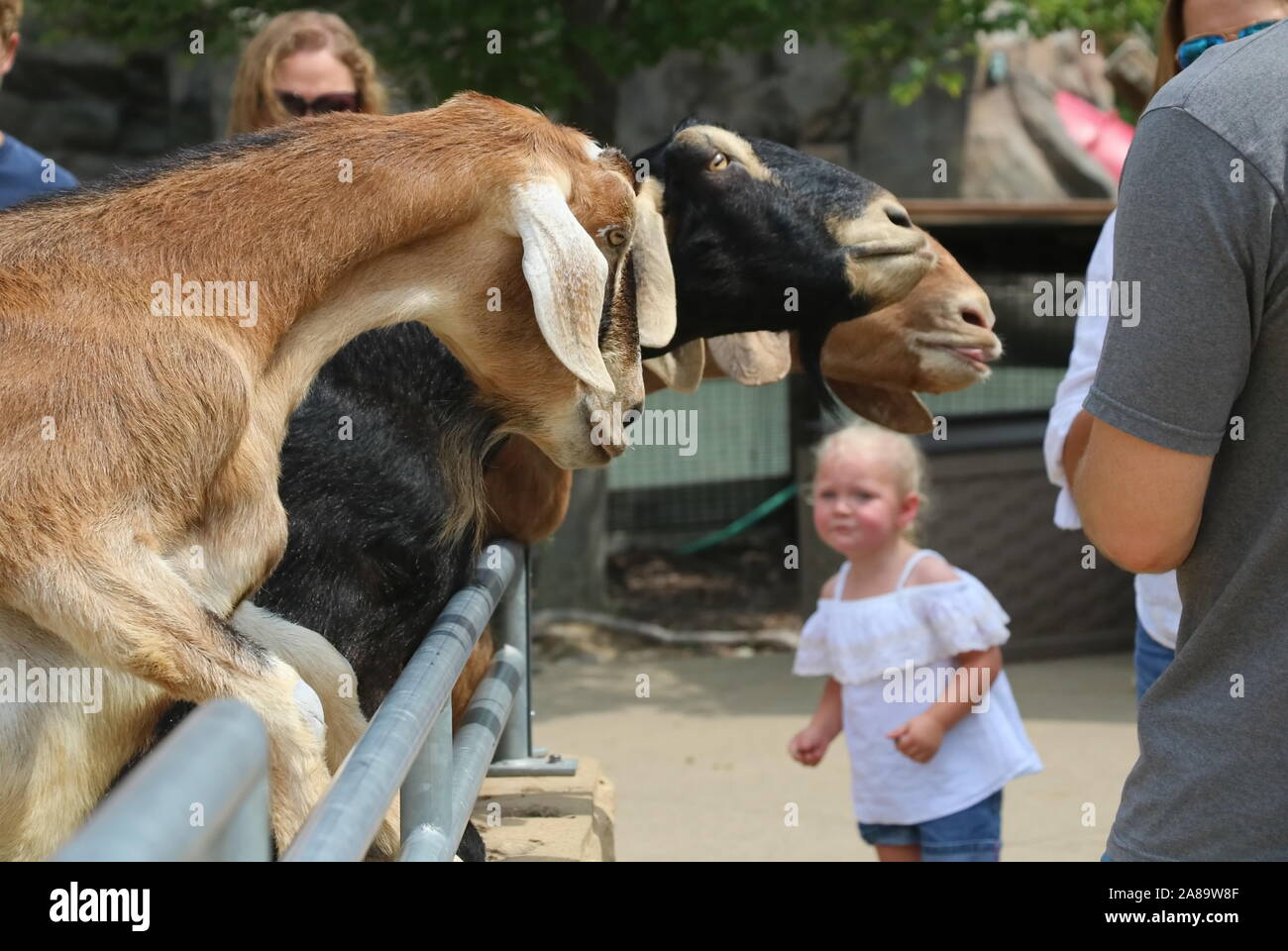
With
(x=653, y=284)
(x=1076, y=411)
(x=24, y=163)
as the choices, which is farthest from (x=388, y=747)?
(x=24, y=163)

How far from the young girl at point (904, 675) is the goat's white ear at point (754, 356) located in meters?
0.75

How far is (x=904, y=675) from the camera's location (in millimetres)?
3742

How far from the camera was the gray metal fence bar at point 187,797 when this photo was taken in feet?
2.67

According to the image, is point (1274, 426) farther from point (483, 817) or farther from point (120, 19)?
point (120, 19)

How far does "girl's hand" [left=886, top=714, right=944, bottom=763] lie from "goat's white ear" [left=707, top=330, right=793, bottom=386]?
964 millimetres

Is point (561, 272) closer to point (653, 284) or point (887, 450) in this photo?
point (653, 284)

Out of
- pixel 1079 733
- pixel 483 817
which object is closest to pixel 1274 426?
pixel 483 817

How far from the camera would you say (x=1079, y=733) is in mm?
6477

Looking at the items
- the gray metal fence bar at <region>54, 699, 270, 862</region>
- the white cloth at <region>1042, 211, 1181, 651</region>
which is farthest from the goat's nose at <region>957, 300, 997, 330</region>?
the gray metal fence bar at <region>54, 699, 270, 862</region>

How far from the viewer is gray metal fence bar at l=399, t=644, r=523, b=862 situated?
1829 millimetres

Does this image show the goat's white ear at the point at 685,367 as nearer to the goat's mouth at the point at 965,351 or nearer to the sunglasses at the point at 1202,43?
the goat's mouth at the point at 965,351

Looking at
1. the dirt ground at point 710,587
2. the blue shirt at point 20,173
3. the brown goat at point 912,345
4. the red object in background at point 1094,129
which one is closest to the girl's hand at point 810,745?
the brown goat at point 912,345

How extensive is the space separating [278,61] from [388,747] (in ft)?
7.73
